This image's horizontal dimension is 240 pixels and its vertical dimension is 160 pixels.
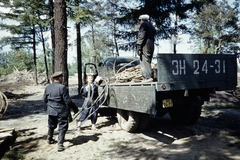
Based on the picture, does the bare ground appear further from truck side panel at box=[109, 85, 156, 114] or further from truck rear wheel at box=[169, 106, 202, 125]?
truck side panel at box=[109, 85, 156, 114]

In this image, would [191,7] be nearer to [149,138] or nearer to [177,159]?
[149,138]

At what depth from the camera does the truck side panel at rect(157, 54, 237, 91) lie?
3.98m

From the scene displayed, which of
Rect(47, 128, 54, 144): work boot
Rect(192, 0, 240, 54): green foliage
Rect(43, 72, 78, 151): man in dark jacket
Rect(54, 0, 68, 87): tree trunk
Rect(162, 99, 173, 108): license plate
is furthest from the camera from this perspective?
Rect(192, 0, 240, 54): green foliage

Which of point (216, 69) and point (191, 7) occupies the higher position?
point (191, 7)

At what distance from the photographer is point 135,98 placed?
4.34 meters

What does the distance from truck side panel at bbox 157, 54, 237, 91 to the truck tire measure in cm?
139

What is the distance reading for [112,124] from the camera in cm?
651

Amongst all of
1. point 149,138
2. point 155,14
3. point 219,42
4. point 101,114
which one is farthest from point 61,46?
point 219,42

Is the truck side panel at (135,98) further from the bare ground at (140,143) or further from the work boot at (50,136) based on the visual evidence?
the work boot at (50,136)

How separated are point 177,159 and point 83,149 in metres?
2.01

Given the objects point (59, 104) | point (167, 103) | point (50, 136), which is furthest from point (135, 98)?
point (50, 136)

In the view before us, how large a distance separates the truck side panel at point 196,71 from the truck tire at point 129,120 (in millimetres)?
1393

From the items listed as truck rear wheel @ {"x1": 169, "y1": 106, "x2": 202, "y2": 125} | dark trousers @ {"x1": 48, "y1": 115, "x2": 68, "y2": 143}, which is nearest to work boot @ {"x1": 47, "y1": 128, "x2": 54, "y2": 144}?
dark trousers @ {"x1": 48, "y1": 115, "x2": 68, "y2": 143}

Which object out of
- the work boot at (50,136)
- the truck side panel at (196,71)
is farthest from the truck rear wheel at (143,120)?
the work boot at (50,136)
